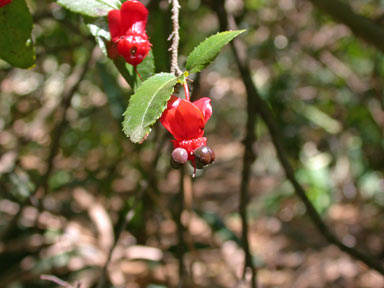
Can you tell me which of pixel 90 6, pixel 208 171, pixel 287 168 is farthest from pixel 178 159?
pixel 208 171

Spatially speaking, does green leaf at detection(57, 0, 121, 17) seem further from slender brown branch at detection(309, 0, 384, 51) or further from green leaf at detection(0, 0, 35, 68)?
slender brown branch at detection(309, 0, 384, 51)

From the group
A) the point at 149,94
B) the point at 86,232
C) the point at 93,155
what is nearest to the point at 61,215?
the point at 86,232

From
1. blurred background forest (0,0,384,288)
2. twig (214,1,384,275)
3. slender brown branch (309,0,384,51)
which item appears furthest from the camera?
blurred background forest (0,0,384,288)

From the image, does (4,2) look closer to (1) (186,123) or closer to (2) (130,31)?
(2) (130,31)

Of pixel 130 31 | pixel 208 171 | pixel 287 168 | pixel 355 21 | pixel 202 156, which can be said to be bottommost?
pixel 208 171

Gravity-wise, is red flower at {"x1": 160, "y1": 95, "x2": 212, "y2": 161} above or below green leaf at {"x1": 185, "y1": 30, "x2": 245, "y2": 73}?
below

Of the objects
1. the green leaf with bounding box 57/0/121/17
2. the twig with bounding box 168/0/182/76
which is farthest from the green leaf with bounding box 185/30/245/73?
the green leaf with bounding box 57/0/121/17
